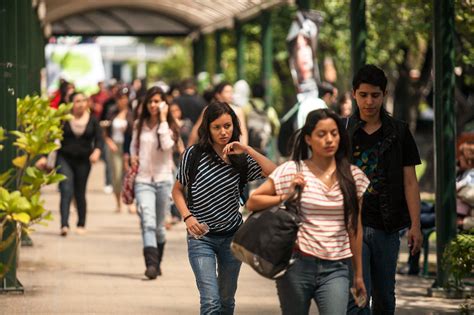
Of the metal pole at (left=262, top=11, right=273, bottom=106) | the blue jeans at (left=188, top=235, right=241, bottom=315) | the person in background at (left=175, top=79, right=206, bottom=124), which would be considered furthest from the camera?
the metal pole at (left=262, top=11, right=273, bottom=106)

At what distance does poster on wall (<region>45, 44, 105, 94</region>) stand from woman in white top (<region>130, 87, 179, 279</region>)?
27.3 metres

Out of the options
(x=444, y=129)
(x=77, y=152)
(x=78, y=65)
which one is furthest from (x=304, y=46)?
(x=78, y=65)

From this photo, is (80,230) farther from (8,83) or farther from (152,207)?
(8,83)

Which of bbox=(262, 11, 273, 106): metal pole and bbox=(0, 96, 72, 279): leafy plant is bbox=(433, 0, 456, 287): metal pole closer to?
bbox=(0, 96, 72, 279): leafy plant

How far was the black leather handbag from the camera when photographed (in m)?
6.70

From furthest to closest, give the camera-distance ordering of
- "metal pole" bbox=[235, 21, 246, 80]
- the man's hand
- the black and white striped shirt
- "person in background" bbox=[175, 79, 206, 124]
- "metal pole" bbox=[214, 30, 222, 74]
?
"metal pole" bbox=[214, 30, 222, 74], "metal pole" bbox=[235, 21, 246, 80], "person in background" bbox=[175, 79, 206, 124], the black and white striped shirt, the man's hand

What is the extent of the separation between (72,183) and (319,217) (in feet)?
34.7

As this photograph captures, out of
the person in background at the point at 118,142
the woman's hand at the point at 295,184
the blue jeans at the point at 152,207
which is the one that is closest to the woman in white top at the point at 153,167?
the blue jeans at the point at 152,207

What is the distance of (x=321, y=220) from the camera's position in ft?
22.6

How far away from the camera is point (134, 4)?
3184cm

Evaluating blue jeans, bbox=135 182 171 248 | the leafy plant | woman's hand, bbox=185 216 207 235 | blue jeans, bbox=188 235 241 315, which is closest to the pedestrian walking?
blue jeans, bbox=188 235 241 315

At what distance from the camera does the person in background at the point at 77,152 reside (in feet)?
55.8

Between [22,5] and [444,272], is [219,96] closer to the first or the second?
[22,5]

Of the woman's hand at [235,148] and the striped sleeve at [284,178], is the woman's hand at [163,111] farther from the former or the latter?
the striped sleeve at [284,178]
